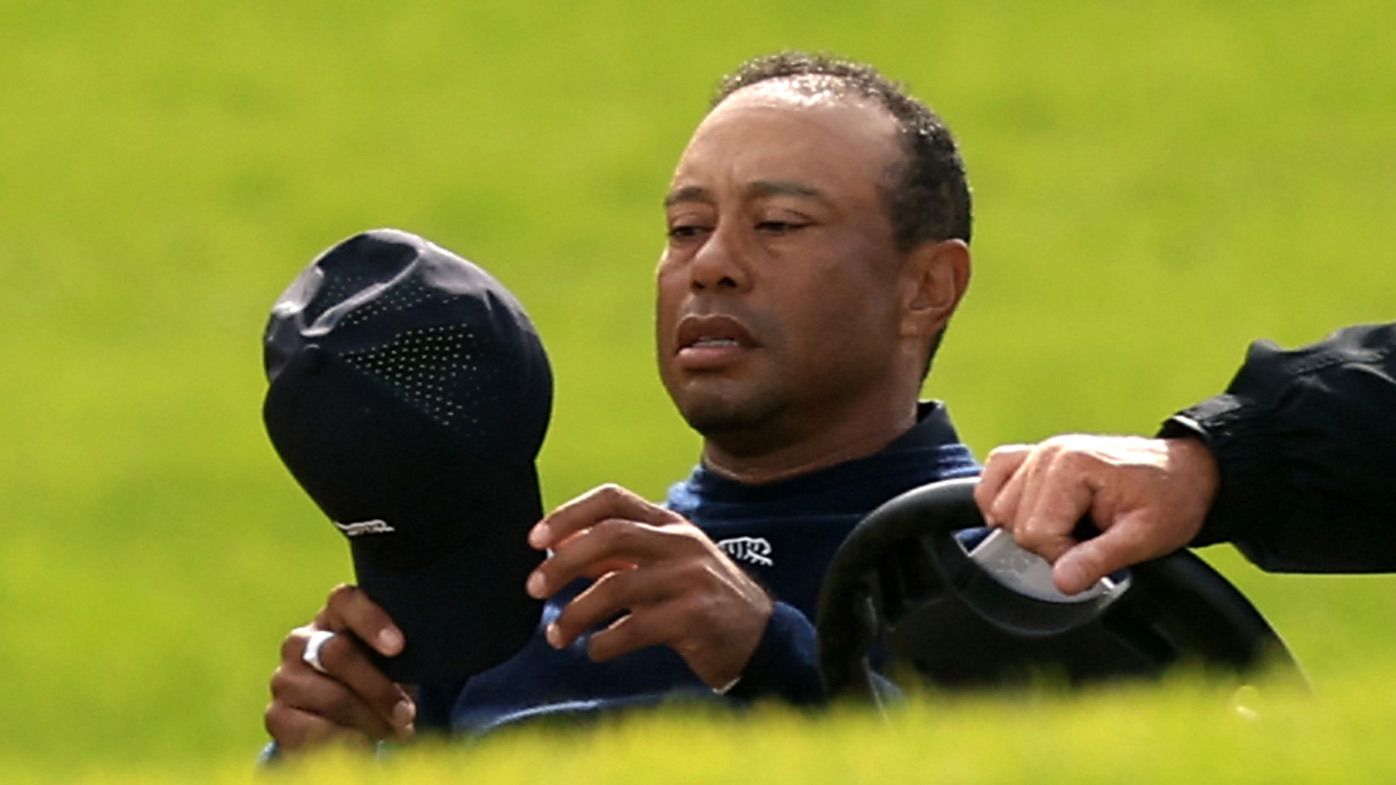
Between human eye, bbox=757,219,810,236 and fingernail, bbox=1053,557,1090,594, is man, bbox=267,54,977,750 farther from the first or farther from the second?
fingernail, bbox=1053,557,1090,594

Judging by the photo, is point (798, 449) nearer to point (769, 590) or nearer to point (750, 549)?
point (750, 549)

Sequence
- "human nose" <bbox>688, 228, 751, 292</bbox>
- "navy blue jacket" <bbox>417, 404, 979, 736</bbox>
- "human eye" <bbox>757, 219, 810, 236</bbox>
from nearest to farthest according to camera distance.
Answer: "navy blue jacket" <bbox>417, 404, 979, 736</bbox>, "human nose" <bbox>688, 228, 751, 292</bbox>, "human eye" <bbox>757, 219, 810, 236</bbox>

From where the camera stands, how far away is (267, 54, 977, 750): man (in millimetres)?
5840

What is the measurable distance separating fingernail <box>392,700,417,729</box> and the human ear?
1417 millimetres

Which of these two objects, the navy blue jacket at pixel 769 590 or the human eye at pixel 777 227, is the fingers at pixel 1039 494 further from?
the human eye at pixel 777 227

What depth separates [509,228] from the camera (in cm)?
2912

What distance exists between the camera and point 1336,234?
28.8 m

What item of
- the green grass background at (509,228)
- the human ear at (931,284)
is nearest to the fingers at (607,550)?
the human ear at (931,284)

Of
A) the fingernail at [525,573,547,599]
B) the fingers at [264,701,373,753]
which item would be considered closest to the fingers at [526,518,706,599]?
the fingernail at [525,573,547,599]

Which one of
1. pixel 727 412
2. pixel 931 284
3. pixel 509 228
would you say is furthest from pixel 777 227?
pixel 509 228

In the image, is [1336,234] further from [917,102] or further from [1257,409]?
[1257,409]

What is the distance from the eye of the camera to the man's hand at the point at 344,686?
521cm

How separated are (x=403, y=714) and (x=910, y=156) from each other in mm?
1578

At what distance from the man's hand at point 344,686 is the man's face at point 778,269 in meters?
0.93
